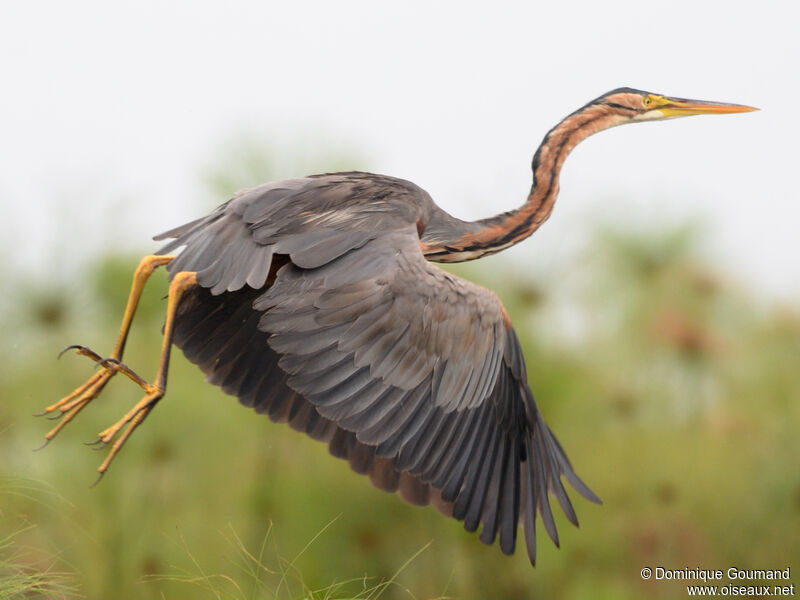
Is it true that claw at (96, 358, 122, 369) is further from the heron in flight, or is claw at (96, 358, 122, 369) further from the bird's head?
the bird's head

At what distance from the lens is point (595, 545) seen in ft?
27.2

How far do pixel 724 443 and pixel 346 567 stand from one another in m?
3.15

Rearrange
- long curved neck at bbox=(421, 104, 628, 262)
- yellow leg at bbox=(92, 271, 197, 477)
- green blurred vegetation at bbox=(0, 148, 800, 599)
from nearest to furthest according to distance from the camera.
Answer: yellow leg at bbox=(92, 271, 197, 477)
long curved neck at bbox=(421, 104, 628, 262)
green blurred vegetation at bbox=(0, 148, 800, 599)

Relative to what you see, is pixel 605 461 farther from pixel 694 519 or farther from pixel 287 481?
pixel 287 481

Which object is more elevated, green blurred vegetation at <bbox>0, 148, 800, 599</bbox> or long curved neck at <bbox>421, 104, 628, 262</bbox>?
long curved neck at <bbox>421, 104, 628, 262</bbox>

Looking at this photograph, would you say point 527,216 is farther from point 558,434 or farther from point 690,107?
point 558,434

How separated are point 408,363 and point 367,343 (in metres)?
0.17

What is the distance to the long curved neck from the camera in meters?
4.64

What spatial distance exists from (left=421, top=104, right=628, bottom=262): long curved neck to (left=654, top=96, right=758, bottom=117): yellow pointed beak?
0.25 m

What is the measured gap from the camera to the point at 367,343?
389 centimetres

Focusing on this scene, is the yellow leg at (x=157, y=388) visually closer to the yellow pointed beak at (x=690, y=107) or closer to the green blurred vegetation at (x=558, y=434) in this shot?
the yellow pointed beak at (x=690, y=107)

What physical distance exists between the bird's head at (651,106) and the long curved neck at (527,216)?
3 centimetres

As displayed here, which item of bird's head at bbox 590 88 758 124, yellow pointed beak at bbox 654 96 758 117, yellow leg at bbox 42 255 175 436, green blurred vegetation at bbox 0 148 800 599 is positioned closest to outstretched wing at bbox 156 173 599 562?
yellow leg at bbox 42 255 175 436

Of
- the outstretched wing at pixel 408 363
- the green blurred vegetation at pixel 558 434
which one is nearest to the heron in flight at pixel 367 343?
the outstretched wing at pixel 408 363
